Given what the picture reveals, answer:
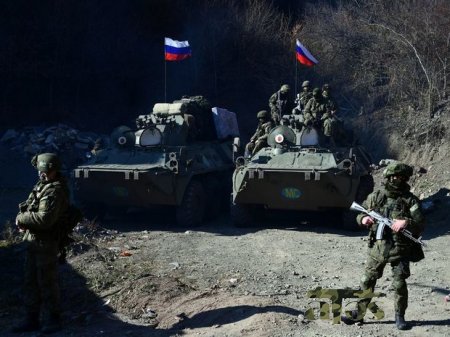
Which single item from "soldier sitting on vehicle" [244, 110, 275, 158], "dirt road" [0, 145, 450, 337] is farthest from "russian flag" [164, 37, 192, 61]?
"dirt road" [0, 145, 450, 337]

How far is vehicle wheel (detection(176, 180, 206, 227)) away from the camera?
37.4 feet

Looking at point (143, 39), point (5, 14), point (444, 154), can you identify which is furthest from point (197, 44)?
point (444, 154)

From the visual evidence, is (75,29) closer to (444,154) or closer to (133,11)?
(133,11)

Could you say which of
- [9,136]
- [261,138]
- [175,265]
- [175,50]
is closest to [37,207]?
[175,265]

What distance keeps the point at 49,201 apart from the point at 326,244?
5.20m

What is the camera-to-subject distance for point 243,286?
7496mm

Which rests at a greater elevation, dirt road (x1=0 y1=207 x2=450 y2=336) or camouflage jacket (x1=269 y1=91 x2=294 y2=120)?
camouflage jacket (x1=269 y1=91 x2=294 y2=120)

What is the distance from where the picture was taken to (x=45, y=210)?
571cm

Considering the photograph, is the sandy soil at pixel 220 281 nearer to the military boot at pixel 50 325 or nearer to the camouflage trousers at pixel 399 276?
the military boot at pixel 50 325

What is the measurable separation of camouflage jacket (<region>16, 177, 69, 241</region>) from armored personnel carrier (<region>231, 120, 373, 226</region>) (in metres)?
5.05

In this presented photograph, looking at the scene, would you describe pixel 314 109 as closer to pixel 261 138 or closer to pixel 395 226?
pixel 261 138

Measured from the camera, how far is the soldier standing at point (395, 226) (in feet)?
18.5

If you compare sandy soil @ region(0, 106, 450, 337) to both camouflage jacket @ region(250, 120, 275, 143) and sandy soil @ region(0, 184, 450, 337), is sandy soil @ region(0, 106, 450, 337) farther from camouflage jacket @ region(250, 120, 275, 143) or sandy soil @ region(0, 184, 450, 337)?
camouflage jacket @ region(250, 120, 275, 143)

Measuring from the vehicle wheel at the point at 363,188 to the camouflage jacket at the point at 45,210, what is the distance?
6.17 m
